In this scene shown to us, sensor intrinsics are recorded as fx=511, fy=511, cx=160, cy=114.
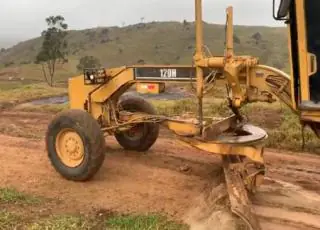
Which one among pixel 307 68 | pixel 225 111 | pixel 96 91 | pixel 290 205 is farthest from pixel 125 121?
pixel 225 111

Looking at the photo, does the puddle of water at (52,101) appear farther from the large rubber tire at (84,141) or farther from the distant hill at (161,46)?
the distant hill at (161,46)

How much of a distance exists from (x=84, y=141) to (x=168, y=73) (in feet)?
5.02

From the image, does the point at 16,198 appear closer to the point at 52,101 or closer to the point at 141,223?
the point at 141,223

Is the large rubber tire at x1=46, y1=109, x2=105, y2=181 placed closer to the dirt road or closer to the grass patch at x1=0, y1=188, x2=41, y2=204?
the dirt road

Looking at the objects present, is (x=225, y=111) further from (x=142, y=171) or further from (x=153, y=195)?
(x=153, y=195)

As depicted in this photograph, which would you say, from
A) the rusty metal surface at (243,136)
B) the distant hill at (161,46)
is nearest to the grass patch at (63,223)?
the rusty metal surface at (243,136)

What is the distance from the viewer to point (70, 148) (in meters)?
7.55

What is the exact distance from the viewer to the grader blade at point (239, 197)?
542cm

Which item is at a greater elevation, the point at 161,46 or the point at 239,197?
the point at 161,46

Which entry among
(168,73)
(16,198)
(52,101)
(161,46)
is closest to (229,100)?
(168,73)

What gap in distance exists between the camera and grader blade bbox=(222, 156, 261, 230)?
5.42m

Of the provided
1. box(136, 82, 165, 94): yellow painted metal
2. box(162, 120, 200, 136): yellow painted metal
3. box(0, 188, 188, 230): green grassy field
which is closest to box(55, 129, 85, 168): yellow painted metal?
box(0, 188, 188, 230): green grassy field

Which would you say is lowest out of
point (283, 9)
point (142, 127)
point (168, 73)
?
point (142, 127)

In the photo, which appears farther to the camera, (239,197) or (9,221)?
(9,221)
